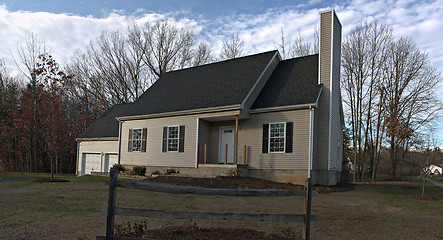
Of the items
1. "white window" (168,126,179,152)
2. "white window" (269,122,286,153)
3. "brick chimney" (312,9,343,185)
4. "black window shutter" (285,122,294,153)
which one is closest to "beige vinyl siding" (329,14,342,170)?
"brick chimney" (312,9,343,185)

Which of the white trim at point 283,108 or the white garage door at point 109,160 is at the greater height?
the white trim at point 283,108

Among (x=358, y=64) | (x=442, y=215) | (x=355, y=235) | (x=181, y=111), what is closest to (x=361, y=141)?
(x=358, y=64)

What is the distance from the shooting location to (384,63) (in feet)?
91.0

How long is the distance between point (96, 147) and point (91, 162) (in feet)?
4.48

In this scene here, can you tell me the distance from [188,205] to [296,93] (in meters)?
9.03

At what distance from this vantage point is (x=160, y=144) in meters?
19.4

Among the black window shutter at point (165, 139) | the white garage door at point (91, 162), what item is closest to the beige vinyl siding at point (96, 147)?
the white garage door at point (91, 162)

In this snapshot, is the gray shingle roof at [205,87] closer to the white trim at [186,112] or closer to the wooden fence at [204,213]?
the white trim at [186,112]

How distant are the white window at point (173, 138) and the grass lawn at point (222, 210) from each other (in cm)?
631

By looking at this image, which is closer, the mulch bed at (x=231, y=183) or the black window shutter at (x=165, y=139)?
the mulch bed at (x=231, y=183)

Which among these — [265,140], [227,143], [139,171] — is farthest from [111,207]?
[139,171]

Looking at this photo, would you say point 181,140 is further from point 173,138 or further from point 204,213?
point 204,213

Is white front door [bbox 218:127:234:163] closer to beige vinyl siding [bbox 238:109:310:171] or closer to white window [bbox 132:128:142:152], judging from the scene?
beige vinyl siding [bbox 238:109:310:171]

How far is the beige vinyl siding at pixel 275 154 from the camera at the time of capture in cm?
1512
